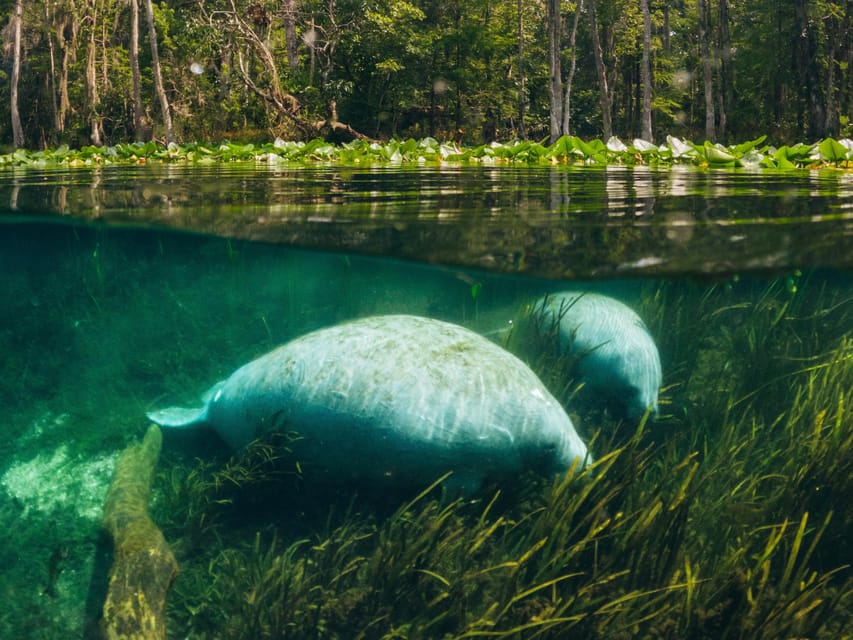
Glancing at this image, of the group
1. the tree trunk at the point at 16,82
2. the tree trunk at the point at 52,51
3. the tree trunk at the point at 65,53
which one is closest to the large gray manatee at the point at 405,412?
the tree trunk at the point at 16,82

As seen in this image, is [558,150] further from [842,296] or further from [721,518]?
[721,518]

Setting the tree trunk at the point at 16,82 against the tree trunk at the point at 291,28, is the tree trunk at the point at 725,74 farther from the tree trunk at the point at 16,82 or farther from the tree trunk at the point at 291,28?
the tree trunk at the point at 16,82

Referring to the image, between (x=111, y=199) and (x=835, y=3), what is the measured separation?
39957 mm

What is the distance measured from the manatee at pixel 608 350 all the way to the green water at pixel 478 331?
0.17 meters

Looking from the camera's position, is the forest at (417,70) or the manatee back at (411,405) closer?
the manatee back at (411,405)

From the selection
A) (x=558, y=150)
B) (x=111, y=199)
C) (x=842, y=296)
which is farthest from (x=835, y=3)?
(x=111, y=199)

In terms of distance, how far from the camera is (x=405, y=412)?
4336 mm

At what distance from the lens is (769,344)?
204 inches

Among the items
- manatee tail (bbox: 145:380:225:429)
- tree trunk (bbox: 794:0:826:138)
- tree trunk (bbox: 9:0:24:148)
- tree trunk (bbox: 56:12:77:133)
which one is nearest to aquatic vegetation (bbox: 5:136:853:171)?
manatee tail (bbox: 145:380:225:429)

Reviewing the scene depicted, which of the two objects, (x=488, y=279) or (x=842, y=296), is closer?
(x=488, y=279)

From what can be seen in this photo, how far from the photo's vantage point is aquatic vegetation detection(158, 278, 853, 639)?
3.58m

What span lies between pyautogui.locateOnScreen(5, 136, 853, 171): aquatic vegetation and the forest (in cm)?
1622

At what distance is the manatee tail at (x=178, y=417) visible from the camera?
4512 mm

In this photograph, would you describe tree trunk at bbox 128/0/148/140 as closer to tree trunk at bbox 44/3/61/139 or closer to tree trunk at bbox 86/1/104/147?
tree trunk at bbox 86/1/104/147
